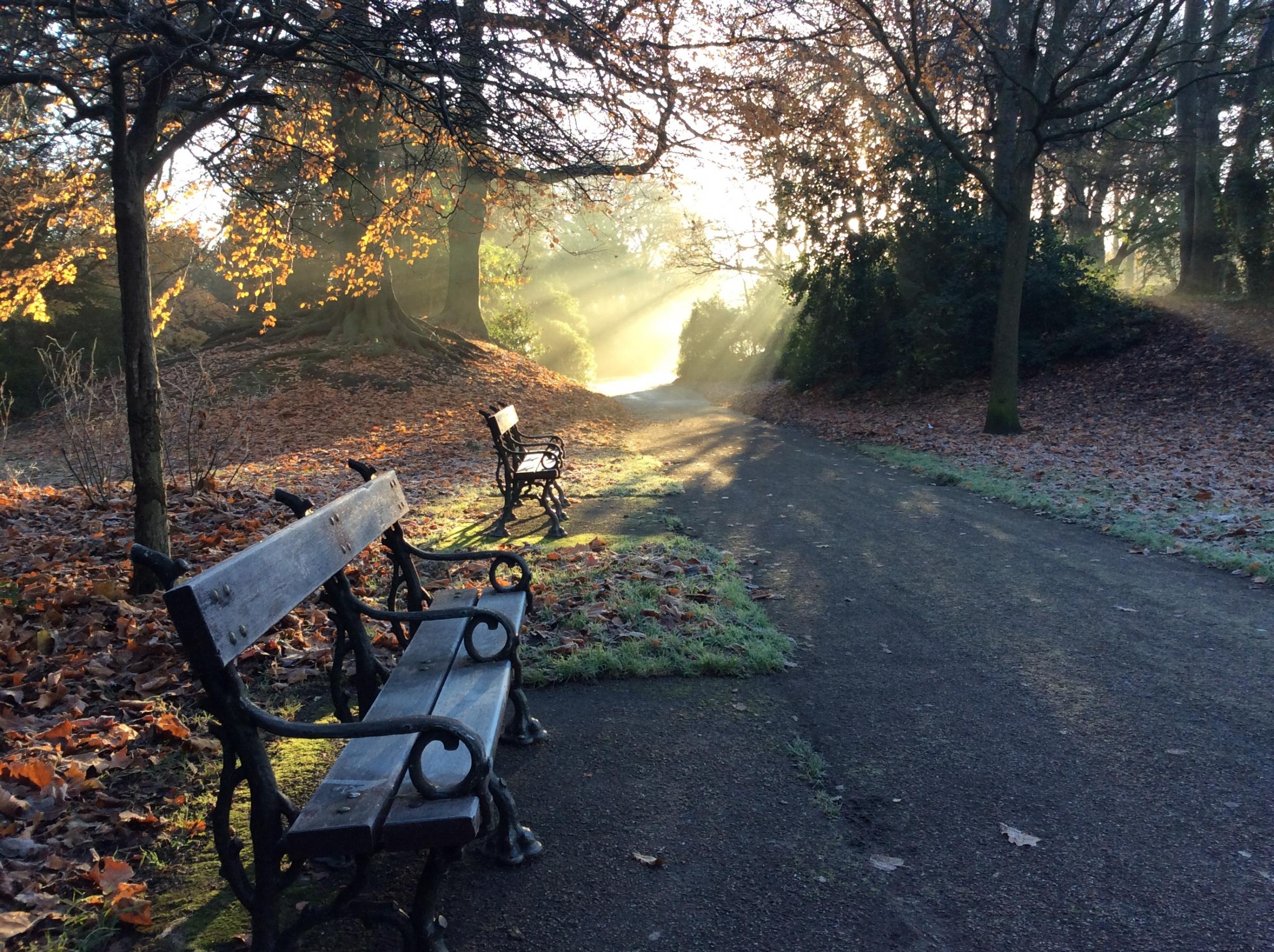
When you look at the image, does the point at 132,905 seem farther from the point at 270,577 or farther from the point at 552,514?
the point at 552,514

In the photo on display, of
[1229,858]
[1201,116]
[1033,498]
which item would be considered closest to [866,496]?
[1033,498]

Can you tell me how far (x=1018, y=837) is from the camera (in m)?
3.08

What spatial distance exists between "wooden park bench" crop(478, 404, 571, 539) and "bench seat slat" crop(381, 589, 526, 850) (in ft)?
14.3

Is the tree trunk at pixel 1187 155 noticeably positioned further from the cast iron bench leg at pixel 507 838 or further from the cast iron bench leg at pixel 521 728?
the cast iron bench leg at pixel 507 838

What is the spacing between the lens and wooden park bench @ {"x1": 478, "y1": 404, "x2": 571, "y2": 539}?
26.8 feet

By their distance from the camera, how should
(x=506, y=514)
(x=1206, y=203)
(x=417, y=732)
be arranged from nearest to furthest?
1. (x=417, y=732)
2. (x=506, y=514)
3. (x=1206, y=203)

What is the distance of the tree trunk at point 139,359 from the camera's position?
5207 mm

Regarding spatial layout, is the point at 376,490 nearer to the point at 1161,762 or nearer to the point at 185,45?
the point at 185,45

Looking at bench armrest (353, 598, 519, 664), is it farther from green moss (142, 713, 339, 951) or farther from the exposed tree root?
the exposed tree root

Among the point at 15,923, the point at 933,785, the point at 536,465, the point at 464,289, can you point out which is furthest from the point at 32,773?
the point at 464,289

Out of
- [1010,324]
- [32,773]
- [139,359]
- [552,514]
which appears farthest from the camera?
[1010,324]

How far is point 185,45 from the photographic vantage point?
4.70 meters

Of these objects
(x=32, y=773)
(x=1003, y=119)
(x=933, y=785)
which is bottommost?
(x=933, y=785)

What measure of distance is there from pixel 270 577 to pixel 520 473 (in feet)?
19.2
